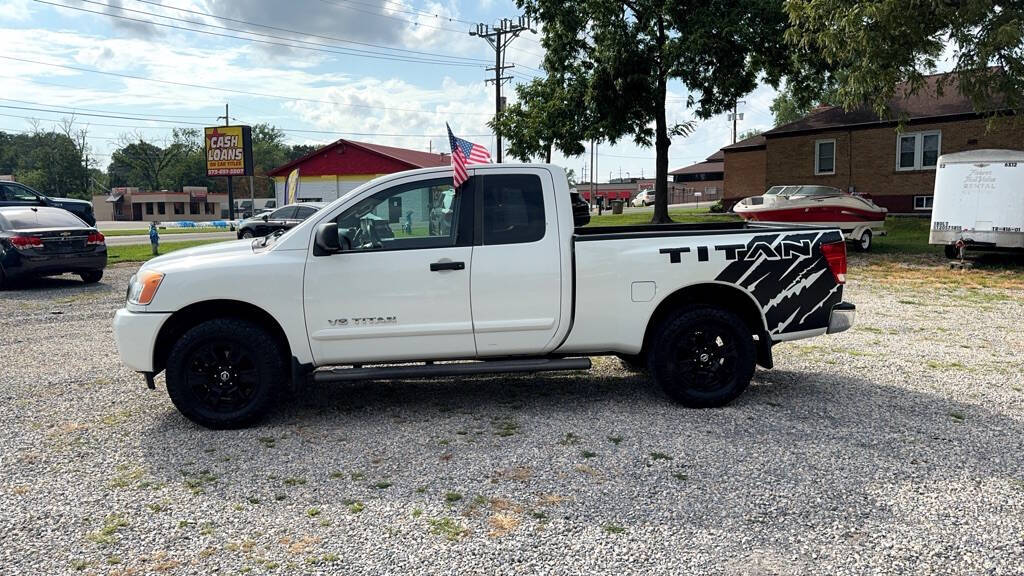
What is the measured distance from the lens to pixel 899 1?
585 inches

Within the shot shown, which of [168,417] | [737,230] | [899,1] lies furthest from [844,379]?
[899,1]

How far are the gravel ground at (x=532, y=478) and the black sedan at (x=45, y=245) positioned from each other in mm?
7237

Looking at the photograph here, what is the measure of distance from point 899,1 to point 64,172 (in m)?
113

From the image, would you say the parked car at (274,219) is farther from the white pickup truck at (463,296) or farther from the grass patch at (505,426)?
the grass patch at (505,426)

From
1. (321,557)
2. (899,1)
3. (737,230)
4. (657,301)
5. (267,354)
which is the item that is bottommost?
(321,557)

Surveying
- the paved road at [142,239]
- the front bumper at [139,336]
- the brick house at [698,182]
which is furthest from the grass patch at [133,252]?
the brick house at [698,182]

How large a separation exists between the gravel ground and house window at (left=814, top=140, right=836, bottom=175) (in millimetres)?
27502

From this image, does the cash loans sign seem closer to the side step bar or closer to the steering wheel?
the steering wheel

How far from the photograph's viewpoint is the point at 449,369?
5.51 m

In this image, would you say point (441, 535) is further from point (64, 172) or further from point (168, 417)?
point (64, 172)

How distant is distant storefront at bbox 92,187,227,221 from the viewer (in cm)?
8256

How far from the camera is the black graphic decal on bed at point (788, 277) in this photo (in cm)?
580

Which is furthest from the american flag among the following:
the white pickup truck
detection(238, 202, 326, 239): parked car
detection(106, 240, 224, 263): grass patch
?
detection(238, 202, 326, 239): parked car

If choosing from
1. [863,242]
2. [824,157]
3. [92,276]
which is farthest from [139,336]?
[824,157]
